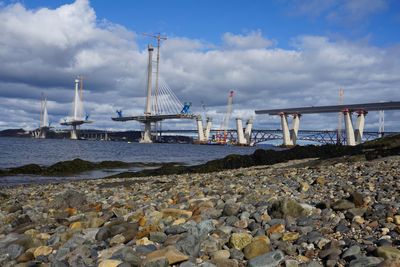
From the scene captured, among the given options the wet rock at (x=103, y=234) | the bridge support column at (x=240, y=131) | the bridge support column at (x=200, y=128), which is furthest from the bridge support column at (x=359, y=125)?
the wet rock at (x=103, y=234)

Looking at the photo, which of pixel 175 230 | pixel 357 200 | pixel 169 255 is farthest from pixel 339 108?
pixel 169 255

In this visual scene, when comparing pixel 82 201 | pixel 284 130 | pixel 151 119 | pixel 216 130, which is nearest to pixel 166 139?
pixel 216 130

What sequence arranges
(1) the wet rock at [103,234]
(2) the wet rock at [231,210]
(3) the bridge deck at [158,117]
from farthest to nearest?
(3) the bridge deck at [158,117] < (2) the wet rock at [231,210] < (1) the wet rock at [103,234]

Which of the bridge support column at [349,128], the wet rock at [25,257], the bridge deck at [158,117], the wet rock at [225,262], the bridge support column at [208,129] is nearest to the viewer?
the wet rock at [225,262]

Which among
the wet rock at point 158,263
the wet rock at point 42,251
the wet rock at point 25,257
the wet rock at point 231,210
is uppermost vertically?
the wet rock at point 231,210

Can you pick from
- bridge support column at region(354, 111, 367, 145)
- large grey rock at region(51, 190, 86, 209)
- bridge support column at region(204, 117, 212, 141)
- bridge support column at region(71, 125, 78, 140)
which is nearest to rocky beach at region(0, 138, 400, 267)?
large grey rock at region(51, 190, 86, 209)

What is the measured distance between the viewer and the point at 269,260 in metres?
3.45

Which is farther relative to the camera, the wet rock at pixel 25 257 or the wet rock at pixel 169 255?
the wet rock at pixel 25 257

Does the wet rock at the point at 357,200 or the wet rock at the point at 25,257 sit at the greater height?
the wet rock at the point at 357,200

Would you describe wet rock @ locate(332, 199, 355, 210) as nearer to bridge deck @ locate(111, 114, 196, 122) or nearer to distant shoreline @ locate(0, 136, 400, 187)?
distant shoreline @ locate(0, 136, 400, 187)

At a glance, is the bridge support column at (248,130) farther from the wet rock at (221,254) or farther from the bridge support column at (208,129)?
the wet rock at (221,254)

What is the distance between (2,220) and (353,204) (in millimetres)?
4936

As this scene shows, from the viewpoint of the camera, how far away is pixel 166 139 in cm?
12875

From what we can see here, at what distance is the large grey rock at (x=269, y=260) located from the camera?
11.2ft
